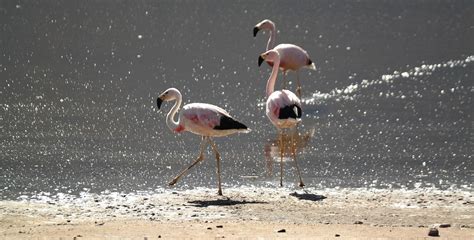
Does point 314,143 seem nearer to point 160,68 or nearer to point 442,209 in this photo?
point 442,209

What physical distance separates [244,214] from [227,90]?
5137 millimetres

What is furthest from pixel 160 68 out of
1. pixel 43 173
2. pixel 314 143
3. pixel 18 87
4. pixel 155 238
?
pixel 155 238

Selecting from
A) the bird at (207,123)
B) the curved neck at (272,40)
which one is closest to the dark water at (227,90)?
the bird at (207,123)

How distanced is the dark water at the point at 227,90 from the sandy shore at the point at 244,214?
0.43 meters

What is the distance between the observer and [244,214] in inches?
326

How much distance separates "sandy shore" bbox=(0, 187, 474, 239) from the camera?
741 cm

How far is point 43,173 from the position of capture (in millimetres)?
9609

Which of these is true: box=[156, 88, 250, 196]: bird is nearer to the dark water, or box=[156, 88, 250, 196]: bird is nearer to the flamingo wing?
the flamingo wing

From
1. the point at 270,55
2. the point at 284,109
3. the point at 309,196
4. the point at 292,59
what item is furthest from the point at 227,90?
the point at 309,196

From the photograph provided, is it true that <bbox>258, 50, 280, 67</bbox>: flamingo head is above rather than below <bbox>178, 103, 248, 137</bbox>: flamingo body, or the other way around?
above

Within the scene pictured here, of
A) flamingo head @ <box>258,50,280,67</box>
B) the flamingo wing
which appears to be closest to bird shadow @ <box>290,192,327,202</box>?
the flamingo wing

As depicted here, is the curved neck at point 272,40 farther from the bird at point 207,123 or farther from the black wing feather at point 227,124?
the black wing feather at point 227,124

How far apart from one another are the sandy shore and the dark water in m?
0.43

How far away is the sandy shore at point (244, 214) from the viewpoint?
7406mm
